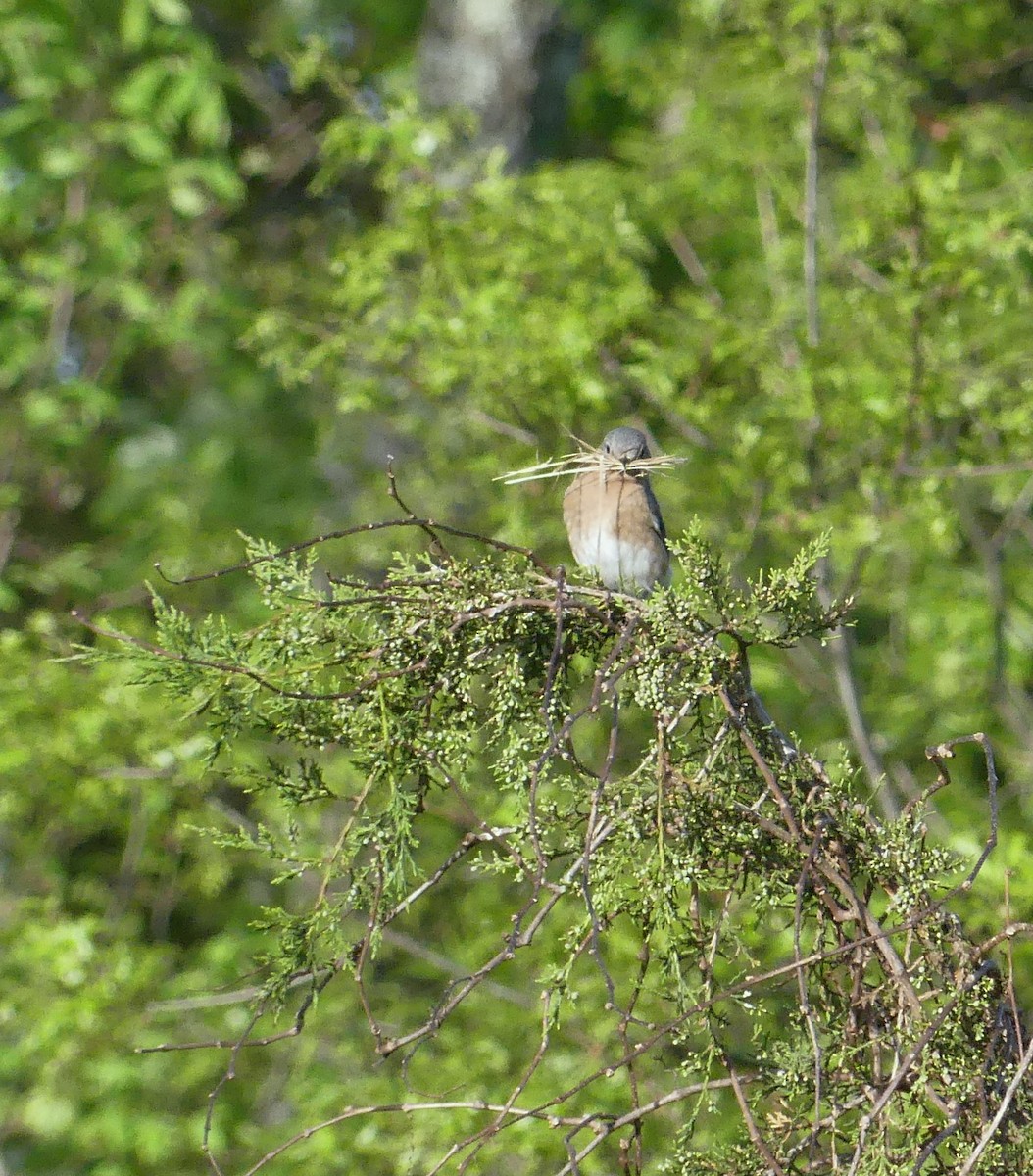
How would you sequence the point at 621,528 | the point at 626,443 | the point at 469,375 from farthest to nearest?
the point at 469,375
the point at 621,528
the point at 626,443

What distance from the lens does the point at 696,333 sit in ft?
18.6

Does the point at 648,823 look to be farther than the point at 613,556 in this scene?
No

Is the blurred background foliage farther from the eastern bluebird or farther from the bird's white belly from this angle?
the bird's white belly

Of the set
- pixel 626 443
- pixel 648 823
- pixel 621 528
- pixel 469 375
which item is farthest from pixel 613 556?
pixel 648 823

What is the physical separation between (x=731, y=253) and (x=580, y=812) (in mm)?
5980

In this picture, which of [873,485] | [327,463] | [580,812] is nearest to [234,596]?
[327,463]

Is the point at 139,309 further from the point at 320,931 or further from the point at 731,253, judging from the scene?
the point at 320,931

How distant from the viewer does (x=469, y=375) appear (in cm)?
582

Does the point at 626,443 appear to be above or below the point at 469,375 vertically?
above

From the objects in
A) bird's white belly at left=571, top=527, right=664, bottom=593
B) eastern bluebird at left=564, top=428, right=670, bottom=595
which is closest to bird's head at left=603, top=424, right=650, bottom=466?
eastern bluebird at left=564, top=428, right=670, bottom=595

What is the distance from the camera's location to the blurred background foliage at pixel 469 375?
5.48 metres

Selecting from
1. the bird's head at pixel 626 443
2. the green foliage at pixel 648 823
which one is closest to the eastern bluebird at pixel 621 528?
the bird's head at pixel 626 443

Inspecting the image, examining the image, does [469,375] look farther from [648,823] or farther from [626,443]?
[648,823]

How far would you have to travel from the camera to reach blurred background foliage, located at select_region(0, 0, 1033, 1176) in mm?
5480
